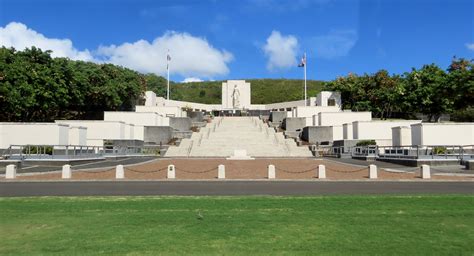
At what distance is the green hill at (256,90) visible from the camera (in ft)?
349

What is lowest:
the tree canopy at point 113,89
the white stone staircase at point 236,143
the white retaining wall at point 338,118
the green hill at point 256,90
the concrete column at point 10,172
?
the concrete column at point 10,172

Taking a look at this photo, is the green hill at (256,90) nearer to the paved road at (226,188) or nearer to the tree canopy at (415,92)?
the tree canopy at (415,92)

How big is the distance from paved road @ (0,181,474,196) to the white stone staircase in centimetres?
2370

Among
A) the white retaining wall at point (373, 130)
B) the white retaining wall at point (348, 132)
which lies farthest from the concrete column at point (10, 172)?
the white retaining wall at point (348, 132)

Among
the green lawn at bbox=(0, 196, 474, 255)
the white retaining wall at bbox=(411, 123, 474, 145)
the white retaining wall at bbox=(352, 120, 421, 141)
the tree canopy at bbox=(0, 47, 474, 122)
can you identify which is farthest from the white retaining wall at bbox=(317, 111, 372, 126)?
the green lawn at bbox=(0, 196, 474, 255)

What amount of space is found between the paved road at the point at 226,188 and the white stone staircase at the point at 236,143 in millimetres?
23700

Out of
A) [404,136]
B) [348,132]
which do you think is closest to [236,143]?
[348,132]

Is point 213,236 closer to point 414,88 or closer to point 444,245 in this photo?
point 444,245

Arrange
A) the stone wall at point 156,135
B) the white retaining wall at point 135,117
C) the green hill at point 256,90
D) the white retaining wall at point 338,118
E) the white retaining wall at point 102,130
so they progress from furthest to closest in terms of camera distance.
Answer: the green hill at point 256,90 < the white retaining wall at point 338,118 < the white retaining wall at point 135,117 < the stone wall at point 156,135 < the white retaining wall at point 102,130

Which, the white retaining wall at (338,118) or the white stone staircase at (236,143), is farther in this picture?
the white retaining wall at (338,118)

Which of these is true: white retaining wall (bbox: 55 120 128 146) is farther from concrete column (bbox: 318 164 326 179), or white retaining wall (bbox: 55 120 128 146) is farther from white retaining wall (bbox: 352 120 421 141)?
concrete column (bbox: 318 164 326 179)

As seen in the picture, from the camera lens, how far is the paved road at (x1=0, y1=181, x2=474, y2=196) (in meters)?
15.3

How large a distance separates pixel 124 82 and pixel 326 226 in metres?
57.5

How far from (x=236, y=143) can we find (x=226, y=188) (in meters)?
30.7
